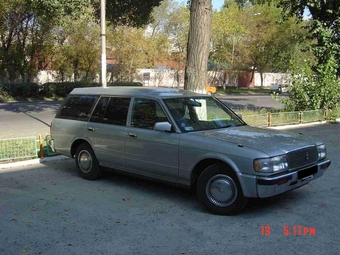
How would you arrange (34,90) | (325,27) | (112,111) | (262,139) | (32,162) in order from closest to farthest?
(262,139) → (112,111) → (32,162) → (325,27) → (34,90)

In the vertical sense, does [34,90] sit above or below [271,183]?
above

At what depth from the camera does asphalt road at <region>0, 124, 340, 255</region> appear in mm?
4199

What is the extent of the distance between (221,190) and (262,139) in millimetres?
907

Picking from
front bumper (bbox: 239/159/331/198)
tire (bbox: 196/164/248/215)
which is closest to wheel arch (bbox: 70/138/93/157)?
tire (bbox: 196/164/248/215)

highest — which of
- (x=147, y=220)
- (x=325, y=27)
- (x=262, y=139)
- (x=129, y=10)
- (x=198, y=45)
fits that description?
(x=129, y=10)

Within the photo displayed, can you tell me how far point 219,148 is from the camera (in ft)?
16.6

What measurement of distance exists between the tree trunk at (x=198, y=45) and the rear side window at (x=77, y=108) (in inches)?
173

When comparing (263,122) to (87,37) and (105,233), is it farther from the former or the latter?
(87,37)

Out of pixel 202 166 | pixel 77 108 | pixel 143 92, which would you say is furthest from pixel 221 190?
pixel 77 108

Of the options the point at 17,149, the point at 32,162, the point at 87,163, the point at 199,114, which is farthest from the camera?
the point at 17,149

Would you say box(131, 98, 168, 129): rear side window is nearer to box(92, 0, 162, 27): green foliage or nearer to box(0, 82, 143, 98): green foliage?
box(92, 0, 162, 27): green foliage

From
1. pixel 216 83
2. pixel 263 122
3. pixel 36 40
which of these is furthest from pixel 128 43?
pixel 263 122

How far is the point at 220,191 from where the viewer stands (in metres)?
5.10

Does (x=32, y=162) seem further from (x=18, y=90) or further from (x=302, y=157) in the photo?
(x=18, y=90)
